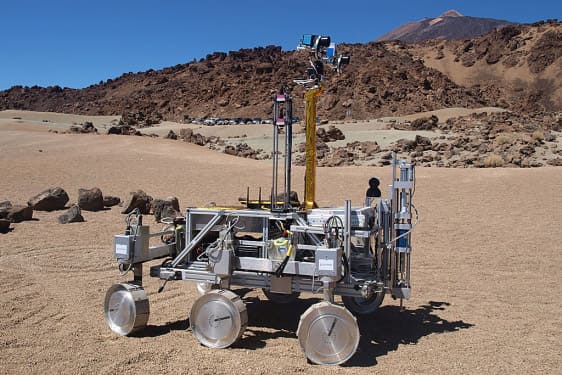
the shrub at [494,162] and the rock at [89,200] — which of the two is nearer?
the rock at [89,200]

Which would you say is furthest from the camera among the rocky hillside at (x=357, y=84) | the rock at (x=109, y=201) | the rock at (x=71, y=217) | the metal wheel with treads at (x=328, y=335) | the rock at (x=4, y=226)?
the rocky hillside at (x=357, y=84)

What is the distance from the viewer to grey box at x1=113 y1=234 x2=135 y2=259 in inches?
237

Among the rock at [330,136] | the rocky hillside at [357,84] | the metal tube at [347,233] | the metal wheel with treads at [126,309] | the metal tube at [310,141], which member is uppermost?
the rocky hillside at [357,84]

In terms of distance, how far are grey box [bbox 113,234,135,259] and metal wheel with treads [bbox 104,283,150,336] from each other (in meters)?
0.30

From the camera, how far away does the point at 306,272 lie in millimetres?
5449

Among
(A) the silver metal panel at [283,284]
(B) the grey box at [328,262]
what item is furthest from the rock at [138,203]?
(B) the grey box at [328,262]

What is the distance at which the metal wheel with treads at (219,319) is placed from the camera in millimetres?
5402

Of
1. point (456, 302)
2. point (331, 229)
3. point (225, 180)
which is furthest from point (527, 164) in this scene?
point (331, 229)

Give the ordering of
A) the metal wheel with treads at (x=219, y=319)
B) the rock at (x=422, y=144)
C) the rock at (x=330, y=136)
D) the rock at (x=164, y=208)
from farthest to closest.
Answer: the rock at (x=330, y=136) → the rock at (x=422, y=144) → the rock at (x=164, y=208) → the metal wheel with treads at (x=219, y=319)

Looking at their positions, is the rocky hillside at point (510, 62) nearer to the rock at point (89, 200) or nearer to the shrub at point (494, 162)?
the shrub at point (494, 162)

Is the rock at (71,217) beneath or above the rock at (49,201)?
beneath

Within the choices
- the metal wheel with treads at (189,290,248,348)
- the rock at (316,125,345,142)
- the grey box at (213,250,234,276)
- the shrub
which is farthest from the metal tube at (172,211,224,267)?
the rock at (316,125,345,142)

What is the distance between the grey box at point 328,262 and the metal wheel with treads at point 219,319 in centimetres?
87

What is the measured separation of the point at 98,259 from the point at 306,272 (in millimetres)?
5273
